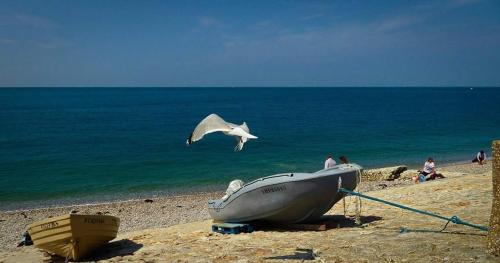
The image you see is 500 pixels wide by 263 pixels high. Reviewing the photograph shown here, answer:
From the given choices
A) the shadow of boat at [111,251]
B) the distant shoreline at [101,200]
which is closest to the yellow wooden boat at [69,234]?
the shadow of boat at [111,251]

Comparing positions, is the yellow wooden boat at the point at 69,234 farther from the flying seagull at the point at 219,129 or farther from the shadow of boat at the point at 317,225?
the shadow of boat at the point at 317,225

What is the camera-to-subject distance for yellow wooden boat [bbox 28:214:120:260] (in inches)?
414

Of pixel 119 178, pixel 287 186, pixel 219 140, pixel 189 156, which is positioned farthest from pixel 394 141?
pixel 287 186

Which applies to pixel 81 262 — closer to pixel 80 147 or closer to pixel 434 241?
pixel 434 241

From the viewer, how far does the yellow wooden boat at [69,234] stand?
34.5 feet

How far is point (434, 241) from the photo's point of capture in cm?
906

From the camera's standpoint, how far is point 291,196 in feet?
36.3

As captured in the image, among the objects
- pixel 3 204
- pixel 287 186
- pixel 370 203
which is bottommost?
pixel 3 204

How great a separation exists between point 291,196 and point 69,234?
519 cm

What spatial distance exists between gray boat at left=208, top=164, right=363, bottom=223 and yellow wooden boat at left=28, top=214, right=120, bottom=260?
333 cm

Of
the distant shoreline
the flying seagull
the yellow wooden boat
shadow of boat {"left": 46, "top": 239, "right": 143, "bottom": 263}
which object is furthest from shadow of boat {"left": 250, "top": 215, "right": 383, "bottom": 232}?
the distant shoreline

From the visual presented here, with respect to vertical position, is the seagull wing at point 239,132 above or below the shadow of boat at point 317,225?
above

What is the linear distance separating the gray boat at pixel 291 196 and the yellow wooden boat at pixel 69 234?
3327 millimetres

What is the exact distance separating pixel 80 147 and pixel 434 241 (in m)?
48.2
